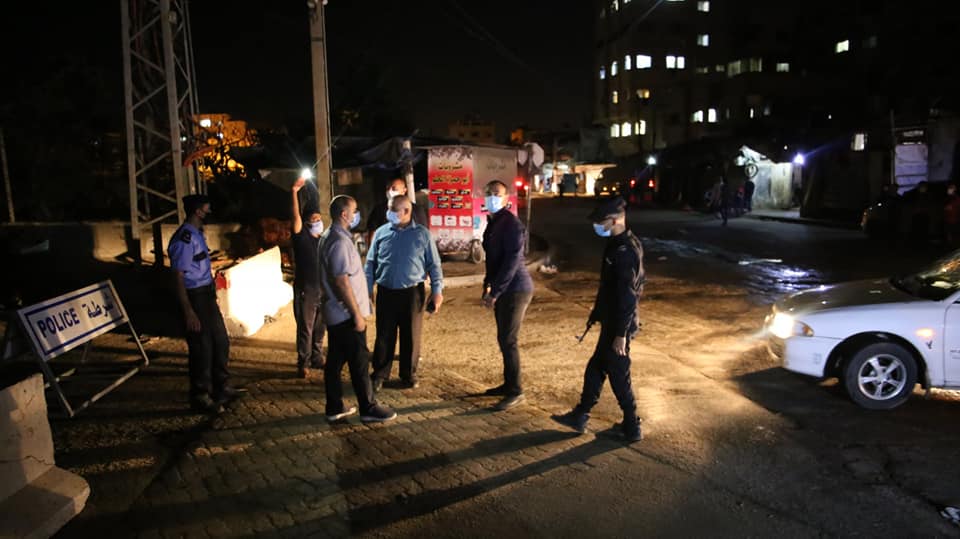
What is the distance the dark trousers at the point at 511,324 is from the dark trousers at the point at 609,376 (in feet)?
2.52

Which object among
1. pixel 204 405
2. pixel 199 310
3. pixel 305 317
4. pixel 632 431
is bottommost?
pixel 632 431

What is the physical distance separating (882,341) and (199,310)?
579 cm

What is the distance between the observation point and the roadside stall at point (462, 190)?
43.1ft

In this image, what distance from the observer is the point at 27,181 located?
16.4 m

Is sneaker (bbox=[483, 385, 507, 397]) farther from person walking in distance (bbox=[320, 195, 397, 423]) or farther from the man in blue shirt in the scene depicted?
person walking in distance (bbox=[320, 195, 397, 423])

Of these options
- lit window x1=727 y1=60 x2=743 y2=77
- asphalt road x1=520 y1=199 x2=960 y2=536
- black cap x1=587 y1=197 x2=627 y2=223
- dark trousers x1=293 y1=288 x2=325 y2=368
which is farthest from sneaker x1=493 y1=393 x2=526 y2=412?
A: lit window x1=727 y1=60 x2=743 y2=77

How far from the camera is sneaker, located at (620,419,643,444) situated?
4.85 metres

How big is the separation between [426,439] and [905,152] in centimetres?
2222

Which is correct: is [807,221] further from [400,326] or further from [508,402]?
[400,326]

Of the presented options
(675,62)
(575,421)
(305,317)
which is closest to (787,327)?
(575,421)

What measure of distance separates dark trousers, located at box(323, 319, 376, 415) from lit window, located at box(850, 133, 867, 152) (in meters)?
24.3

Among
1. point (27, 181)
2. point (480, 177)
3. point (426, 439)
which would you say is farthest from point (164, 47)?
point (426, 439)

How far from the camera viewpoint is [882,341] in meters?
5.50

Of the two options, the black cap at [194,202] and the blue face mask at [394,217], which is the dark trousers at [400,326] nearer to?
the blue face mask at [394,217]
